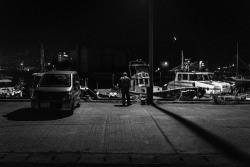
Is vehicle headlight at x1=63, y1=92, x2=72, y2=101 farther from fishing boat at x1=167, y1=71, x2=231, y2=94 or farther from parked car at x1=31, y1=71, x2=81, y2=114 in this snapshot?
fishing boat at x1=167, y1=71, x2=231, y2=94

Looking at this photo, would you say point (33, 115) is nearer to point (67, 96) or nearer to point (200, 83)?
point (67, 96)

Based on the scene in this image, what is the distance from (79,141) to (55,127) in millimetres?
2007

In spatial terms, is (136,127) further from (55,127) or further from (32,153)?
(32,153)

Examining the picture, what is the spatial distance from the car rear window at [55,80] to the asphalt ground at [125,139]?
1232 mm

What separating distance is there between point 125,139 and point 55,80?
5705 millimetres

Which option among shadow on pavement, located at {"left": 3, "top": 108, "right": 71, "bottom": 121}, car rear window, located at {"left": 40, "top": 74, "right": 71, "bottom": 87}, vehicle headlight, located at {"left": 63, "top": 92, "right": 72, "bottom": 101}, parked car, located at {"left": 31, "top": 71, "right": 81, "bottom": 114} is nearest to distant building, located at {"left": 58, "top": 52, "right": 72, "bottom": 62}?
car rear window, located at {"left": 40, "top": 74, "right": 71, "bottom": 87}

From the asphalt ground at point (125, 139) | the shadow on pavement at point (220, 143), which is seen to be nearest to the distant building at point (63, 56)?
the asphalt ground at point (125, 139)

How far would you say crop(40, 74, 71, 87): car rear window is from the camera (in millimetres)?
11828

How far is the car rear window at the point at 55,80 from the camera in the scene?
11.8 metres

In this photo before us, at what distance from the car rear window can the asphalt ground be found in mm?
1232

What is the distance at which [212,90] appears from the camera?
20.6m

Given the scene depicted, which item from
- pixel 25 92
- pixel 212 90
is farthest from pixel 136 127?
pixel 25 92

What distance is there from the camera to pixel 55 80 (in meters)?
12.0

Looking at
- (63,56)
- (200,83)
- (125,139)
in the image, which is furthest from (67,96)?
(63,56)
